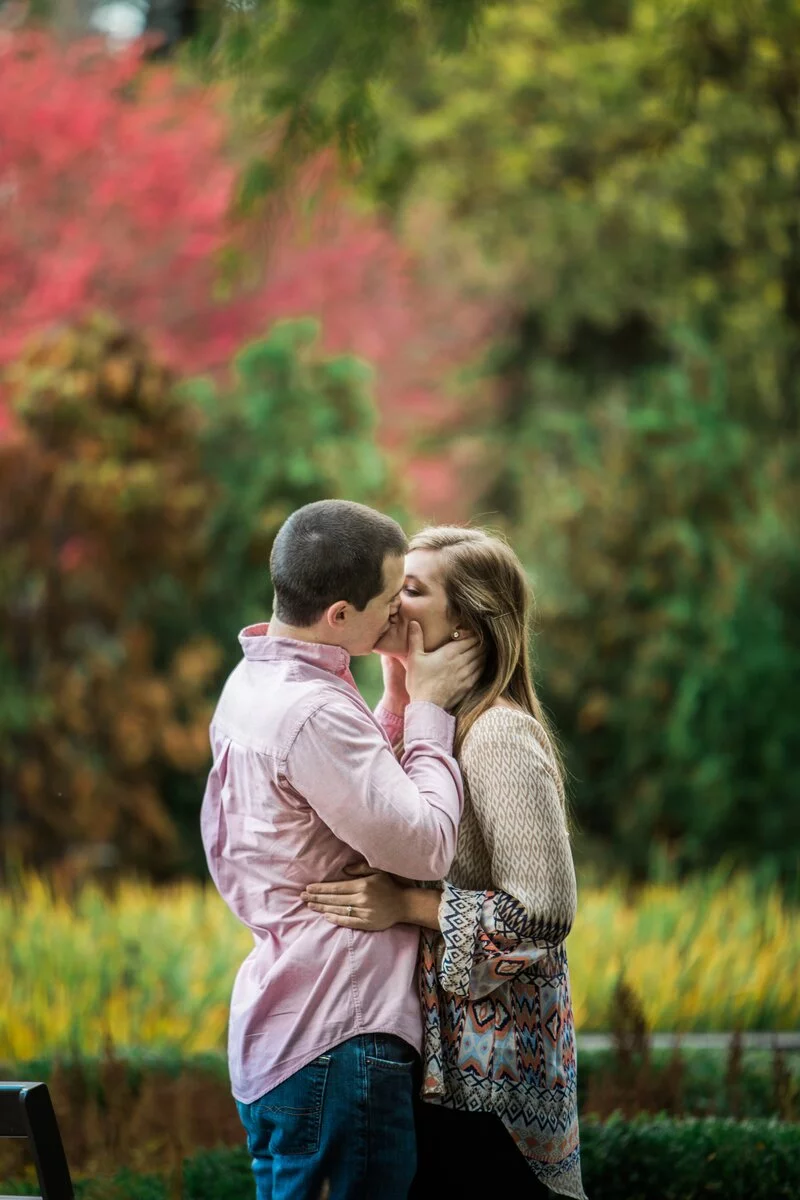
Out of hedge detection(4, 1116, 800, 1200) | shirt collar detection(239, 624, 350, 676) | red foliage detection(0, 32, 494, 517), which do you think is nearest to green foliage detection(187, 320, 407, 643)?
red foliage detection(0, 32, 494, 517)

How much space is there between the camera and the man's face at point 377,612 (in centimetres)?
240

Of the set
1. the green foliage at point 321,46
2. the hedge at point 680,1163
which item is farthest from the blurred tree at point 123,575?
the hedge at point 680,1163

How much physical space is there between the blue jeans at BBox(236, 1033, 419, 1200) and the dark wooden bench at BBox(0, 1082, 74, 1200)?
15.3 inches

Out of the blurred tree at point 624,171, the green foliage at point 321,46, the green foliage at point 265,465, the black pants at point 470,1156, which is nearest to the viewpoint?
the black pants at point 470,1156

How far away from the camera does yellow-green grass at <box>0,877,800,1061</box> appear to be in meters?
4.90

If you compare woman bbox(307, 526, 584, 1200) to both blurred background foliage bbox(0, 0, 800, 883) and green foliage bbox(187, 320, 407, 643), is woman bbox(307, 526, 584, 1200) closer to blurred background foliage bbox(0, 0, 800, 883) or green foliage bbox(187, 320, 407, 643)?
blurred background foliage bbox(0, 0, 800, 883)

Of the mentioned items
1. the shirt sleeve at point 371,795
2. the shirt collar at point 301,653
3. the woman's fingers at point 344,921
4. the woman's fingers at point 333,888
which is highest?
the shirt collar at point 301,653

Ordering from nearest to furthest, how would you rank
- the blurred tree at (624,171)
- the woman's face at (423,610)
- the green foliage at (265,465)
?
the woman's face at (423,610) → the green foliage at (265,465) → the blurred tree at (624,171)

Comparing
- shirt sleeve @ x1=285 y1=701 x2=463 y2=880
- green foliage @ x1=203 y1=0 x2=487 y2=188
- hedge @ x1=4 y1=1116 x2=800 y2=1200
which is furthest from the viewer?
green foliage @ x1=203 y1=0 x2=487 y2=188

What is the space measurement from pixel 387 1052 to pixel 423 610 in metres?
0.79

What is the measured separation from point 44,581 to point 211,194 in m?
3.32

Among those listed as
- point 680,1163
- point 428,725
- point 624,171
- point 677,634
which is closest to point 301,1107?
point 428,725

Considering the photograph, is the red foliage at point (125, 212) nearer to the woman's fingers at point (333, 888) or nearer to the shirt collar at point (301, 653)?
the shirt collar at point (301, 653)

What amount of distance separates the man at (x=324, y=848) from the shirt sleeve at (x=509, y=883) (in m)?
0.10
